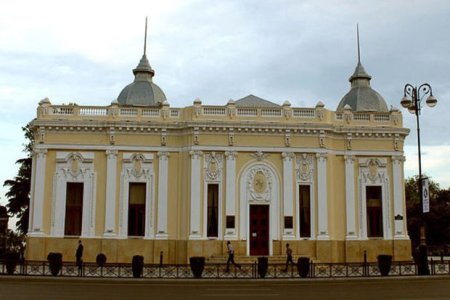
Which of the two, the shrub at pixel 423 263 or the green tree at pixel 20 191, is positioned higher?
the green tree at pixel 20 191

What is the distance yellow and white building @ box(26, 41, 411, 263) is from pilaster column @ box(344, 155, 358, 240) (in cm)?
7

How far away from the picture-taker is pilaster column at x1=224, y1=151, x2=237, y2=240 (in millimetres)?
33719

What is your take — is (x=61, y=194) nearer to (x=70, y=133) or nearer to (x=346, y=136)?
(x=70, y=133)

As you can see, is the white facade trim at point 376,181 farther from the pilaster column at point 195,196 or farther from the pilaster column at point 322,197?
the pilaster column at point 195,196

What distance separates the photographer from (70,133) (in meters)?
35.0

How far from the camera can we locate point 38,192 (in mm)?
34281

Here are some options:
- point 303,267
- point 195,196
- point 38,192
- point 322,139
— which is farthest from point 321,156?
point 38,192

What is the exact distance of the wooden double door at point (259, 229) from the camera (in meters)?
34.2

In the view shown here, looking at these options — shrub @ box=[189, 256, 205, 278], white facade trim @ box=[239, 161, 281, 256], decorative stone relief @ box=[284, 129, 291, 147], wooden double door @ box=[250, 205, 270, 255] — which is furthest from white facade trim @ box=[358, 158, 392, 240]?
shrub @ box=[189, 256, 205, 278]

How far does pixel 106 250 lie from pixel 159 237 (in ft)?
11.2

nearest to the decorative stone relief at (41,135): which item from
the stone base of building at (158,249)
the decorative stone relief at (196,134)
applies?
the stone base of building at (158,249)

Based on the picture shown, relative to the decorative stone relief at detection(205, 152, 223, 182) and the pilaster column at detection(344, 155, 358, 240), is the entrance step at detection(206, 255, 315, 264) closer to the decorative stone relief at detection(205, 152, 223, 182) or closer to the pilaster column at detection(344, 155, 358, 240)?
the pilaster column at detection(344, 155, 358, 240)

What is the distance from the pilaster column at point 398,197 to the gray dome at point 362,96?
17.6 ft

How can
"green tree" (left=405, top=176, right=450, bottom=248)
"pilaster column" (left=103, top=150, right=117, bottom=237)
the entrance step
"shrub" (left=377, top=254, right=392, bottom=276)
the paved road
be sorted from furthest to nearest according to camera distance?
"green tree" (left=405, top=176, right=450, bottom=248)
"pilaster column" (left=103, top=150, right=117, bottom=237)
the entrance step
"shrub" (left=377, top=254, right=392, bottom=276)
the paved road
